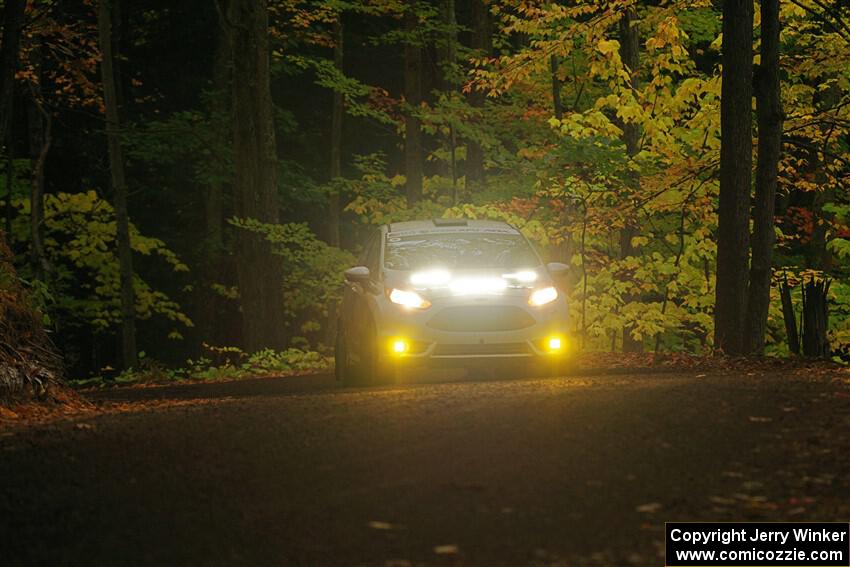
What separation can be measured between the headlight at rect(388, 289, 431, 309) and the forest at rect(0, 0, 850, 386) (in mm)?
1810

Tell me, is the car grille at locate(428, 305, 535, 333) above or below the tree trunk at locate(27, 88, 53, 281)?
below

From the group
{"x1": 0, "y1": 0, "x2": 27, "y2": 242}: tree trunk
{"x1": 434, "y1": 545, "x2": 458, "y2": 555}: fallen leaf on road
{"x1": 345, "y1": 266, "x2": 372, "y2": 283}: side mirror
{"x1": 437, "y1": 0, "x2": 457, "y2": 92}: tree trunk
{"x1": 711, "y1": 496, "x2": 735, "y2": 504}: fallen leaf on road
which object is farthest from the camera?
{"x1": 437, "y1": 0, "x2": 457, "y2": 92}: tree trunk

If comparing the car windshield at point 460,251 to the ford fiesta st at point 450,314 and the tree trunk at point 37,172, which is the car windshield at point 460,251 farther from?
the tree trunk at point 37,172

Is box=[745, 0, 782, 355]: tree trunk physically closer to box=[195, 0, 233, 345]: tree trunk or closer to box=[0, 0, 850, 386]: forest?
box=[0, 0, 850, 386]: forest

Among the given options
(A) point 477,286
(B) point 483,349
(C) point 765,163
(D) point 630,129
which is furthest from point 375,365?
(D) point 630,129

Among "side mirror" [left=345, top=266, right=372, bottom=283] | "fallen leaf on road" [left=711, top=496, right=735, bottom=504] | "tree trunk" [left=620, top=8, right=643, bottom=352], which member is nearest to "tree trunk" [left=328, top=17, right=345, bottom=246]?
"tree trunk" [left=620, top=8, right=643, bottom=352]

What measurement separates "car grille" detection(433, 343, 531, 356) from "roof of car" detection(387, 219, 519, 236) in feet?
6.46

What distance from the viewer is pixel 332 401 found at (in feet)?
34.8

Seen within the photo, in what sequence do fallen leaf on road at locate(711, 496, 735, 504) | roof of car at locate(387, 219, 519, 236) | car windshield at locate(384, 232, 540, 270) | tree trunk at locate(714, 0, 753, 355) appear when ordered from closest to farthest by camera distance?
fallen leaf on road at locate(711, 496, 735, 504), car windshield at locate(384, 232, 540, 270), roof of car at locate(387, 219, 519, 236), tree trunk at locate(714, 0, 753, 355)

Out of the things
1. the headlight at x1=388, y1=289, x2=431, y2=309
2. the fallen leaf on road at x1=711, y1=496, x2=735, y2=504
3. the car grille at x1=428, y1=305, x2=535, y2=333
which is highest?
the headlight at x1=388, y1=289, x2=431, y2=309

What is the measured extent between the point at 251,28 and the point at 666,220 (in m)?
8.90

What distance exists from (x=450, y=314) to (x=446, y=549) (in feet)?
23.6

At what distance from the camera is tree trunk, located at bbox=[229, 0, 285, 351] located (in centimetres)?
2388

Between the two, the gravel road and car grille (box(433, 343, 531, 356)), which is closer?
the gravel road
